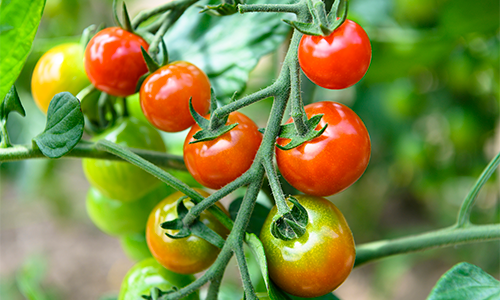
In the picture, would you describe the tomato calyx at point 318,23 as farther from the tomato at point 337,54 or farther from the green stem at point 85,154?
the green stem at point 85,154

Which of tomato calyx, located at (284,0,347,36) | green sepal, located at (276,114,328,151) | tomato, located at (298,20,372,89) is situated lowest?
green sepal, located at (276,114,328,151)

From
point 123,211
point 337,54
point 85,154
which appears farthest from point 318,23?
point 123,211

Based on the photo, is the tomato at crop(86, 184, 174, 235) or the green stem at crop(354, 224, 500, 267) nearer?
the green stem at crop(354, 224, 500, 267)

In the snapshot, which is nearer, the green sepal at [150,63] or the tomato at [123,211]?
the green sepal at [150,63]

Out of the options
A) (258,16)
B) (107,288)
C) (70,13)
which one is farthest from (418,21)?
(107,288)

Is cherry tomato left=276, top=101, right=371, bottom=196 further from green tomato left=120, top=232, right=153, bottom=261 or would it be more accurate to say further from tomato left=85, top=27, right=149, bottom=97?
green tomato left=120, top=232, right=153, bottom=261

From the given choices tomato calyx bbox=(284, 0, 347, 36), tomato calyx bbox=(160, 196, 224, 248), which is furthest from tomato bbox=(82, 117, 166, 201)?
tomato calyx bbox=(284, 0, 347, 36)

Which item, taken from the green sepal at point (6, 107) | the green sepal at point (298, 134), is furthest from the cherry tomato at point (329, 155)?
the green sepal at point (6, 107)
